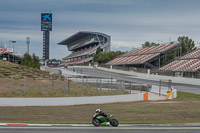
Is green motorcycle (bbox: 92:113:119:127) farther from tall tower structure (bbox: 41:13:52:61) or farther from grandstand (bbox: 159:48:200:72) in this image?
tall tower structure (bbox: 41:13:52:61)

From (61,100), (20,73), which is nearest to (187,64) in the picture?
(20,73)

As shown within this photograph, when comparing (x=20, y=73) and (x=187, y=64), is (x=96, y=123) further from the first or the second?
(x=187, y=64)

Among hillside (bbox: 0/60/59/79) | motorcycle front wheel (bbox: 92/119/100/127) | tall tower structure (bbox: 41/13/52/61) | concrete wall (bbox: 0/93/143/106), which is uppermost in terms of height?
tall tower structure (bbox: 41/13/52/61)

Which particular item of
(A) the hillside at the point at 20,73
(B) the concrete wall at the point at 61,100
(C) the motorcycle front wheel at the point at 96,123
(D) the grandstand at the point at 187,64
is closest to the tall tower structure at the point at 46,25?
(A) the hillside at the point at 20,73

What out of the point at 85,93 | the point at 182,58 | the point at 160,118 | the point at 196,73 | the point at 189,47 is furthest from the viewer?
the point at 189,47

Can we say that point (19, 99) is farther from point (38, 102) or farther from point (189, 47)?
point (189, 47)

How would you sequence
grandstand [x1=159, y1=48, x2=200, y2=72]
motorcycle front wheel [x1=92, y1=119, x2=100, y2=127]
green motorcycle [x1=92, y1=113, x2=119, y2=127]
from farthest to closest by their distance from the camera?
1. grandstand [x1=159, y1=48, x2=200, y2=72]
2. motorcycle front wheel [x1=92, y1=119, x2=100, y2=127]
3. green motorcycle [x1=92, y1=113, x2=119, y2=127]

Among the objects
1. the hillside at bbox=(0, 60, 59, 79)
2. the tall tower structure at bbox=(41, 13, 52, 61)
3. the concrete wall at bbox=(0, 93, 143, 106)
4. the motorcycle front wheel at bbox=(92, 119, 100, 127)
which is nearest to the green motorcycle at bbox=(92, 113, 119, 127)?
the motorcycle front wheel at bbox=(92, 119, 100, 127)

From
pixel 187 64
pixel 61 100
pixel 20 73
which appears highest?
pixel 187 64

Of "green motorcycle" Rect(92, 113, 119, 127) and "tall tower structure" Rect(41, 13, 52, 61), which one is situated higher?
"tall tower structure" Rect(41, 13, 52, 61)

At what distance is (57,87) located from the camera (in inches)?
1380

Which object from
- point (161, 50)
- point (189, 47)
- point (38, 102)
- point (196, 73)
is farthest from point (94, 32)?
point (38, 102)

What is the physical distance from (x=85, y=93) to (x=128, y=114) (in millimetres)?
11851

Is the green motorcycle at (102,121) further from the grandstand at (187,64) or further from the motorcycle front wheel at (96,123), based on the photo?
the grandstand at (187,64)
